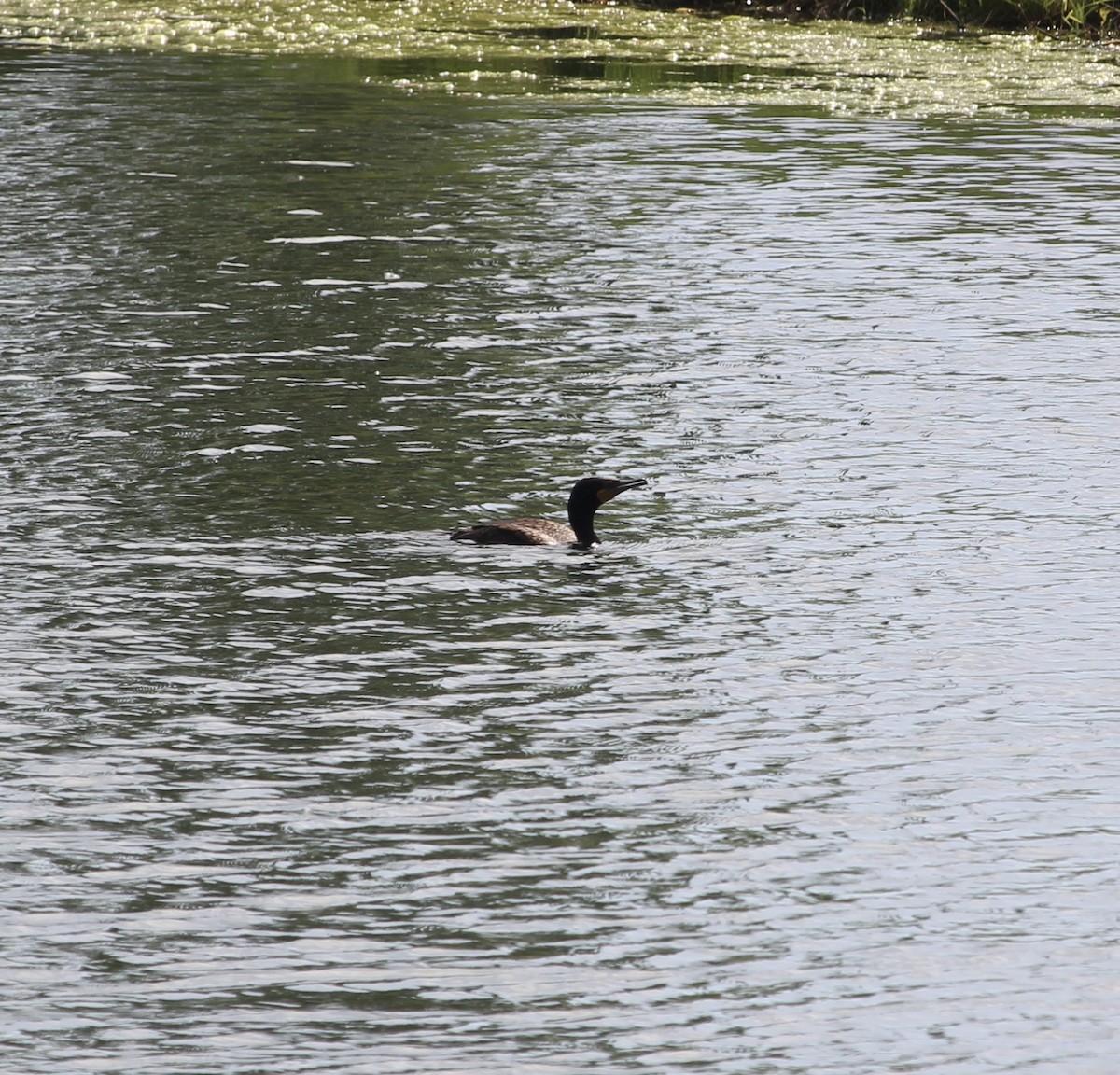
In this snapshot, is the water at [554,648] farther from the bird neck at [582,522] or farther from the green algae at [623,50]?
the green algae at [623,50]

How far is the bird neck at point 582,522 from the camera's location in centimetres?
1274

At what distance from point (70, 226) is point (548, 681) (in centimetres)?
1408

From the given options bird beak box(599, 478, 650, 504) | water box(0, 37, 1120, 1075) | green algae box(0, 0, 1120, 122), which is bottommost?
water box(0, 37, 1120, 1075)

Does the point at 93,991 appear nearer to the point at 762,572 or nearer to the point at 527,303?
the point at 762,572

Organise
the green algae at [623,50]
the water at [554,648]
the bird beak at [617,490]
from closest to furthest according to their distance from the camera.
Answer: the water at [554,648] < the bird beak at [617,490] < the green algae at [623,50]

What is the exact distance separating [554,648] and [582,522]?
79.8 inches

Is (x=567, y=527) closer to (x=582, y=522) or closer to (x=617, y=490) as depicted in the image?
(x=582, y=522)

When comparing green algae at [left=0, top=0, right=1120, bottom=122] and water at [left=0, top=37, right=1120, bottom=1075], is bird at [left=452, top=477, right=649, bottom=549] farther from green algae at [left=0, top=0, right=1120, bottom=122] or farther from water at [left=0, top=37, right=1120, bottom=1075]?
green algae at [left=0, top=0, right=1120, bottom=122]

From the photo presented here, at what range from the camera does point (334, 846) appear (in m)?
8.31

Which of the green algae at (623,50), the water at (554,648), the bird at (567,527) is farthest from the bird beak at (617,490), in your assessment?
the green algae at (623,50)

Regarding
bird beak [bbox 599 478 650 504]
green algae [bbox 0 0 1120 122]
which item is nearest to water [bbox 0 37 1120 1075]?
bird beak [bbox 599 478 650 504]

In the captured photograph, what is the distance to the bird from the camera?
12.5m

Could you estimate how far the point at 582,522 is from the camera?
12758mm

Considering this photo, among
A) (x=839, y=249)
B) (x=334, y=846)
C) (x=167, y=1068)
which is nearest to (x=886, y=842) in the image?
(x=334, y=846)
